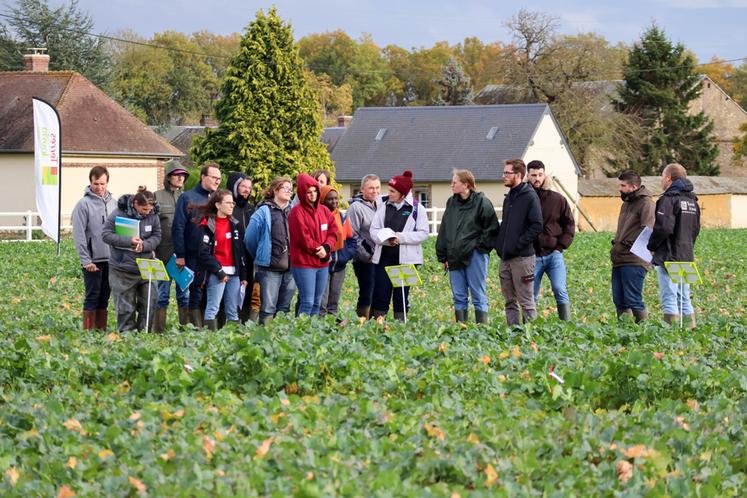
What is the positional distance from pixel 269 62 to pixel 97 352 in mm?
31402

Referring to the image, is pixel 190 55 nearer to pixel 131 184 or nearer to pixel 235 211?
pixel 131 184

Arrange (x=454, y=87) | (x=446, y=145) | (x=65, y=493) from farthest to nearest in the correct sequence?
(x=454, y=87), (x=446, y=145), (x=65, y=493)

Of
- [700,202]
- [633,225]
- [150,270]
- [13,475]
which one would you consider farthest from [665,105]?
[13,475]

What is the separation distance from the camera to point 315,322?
411 inches

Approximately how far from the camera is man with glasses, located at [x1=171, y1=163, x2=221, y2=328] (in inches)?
488

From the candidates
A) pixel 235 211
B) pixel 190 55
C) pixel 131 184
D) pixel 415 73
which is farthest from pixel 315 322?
pixel 415 73

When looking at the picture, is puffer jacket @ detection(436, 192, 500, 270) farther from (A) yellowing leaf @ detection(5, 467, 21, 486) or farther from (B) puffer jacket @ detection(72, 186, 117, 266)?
(A) yellowing leaf @ detection(5, 467, 21, 486)

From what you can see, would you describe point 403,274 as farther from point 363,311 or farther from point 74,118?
point 74,118

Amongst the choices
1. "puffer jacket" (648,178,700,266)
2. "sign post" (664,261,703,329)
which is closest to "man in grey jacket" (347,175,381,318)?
"puffer jacket" (648,178,700,266)

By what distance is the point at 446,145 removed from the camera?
57.2 metres

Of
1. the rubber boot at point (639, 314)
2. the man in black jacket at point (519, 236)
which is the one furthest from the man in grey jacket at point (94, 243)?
the rubber boot at point (639, 314)

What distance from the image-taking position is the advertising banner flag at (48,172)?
23109 mm

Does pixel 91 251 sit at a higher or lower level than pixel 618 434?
higher

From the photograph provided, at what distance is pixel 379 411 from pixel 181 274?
5596 millimetres
